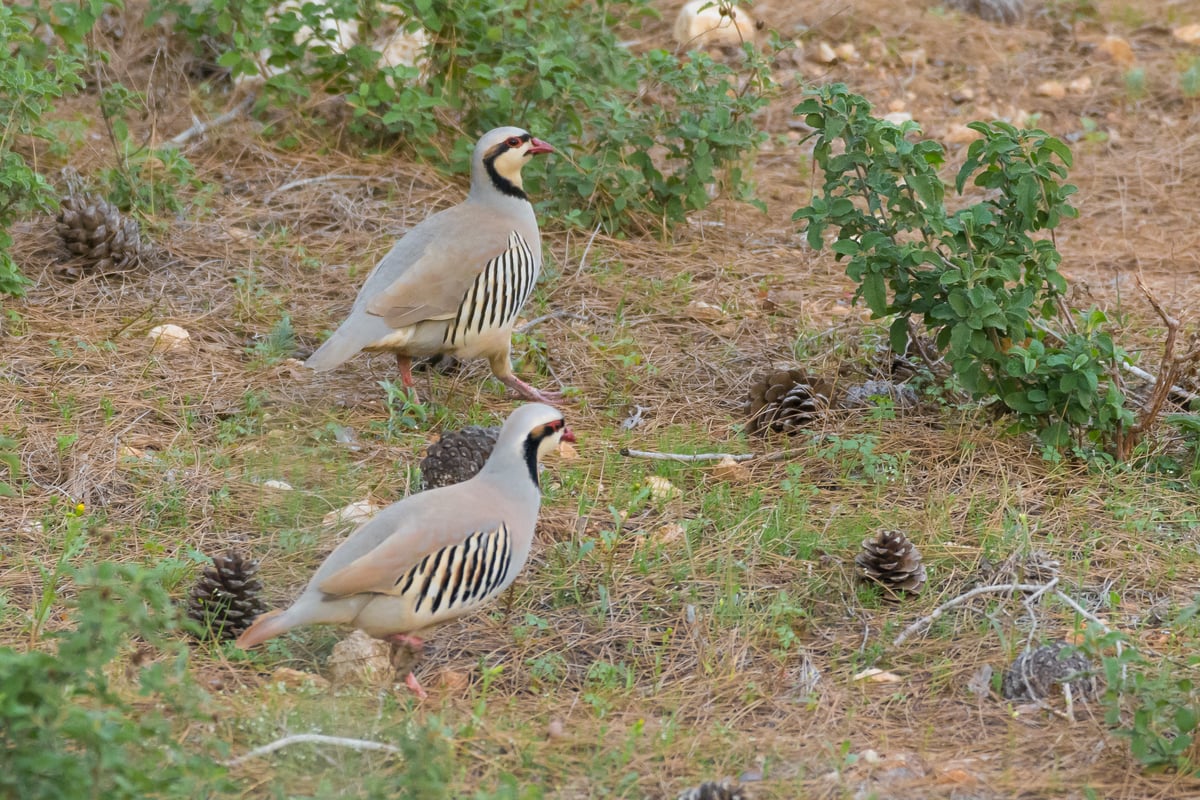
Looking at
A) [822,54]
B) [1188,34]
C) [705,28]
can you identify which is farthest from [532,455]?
[1188,34]

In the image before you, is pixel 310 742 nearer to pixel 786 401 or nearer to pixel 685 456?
pixel 685 456

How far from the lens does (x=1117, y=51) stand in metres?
9.06

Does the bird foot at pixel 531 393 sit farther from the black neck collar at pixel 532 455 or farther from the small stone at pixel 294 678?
the small stone at pixel 294 678

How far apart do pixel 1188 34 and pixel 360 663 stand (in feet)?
27.3

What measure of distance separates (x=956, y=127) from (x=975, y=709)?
18.2ft

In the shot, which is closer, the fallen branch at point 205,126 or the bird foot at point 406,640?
the bird foot at point 406,640

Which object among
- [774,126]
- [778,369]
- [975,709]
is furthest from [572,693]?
[774,126]

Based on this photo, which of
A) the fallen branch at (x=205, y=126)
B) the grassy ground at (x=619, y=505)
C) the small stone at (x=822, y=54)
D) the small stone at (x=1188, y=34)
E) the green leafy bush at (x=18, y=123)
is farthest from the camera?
the small stone at (x=1188, y=34)

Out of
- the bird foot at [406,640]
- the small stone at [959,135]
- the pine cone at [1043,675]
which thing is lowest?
the small stone at [959,135]

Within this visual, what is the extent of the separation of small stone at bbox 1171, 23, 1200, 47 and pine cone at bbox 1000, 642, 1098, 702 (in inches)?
287

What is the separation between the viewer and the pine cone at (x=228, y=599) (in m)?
3.54

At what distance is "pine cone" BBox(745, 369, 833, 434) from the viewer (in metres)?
4.75

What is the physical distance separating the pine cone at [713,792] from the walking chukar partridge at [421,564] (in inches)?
31.3

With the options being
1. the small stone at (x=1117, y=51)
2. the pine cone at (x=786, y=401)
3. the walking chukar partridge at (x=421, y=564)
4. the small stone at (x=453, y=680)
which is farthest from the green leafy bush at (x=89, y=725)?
the small stone at (x=1117, y=51)
